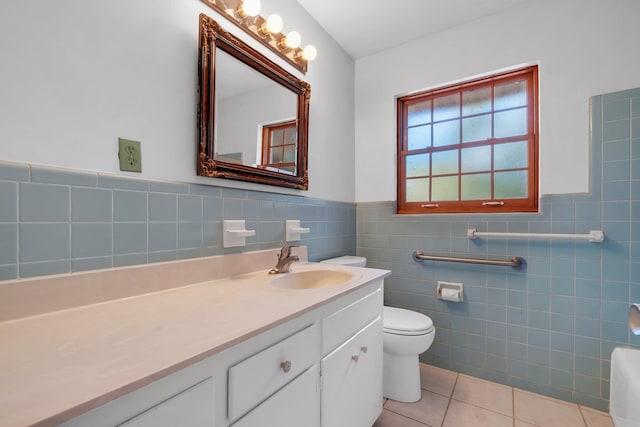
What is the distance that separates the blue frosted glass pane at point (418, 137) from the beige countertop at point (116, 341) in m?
1.60

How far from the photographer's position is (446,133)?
2.09 meters

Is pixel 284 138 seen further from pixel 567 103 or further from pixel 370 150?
pixel 567 103

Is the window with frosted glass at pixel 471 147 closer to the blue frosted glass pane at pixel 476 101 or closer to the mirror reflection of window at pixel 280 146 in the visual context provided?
the blue frosted glass pane at pixel 476 101

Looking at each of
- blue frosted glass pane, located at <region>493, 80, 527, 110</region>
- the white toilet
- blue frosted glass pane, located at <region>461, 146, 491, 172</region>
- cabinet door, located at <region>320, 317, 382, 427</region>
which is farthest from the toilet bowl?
blue frosted glass pane, located at <region>493, 80, 527, 110</region>

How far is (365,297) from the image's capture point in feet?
4.00

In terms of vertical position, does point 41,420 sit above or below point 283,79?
below

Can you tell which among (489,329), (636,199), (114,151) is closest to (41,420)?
(114,151)

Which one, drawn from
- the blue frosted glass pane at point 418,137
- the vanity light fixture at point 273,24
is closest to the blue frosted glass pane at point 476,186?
the blue frosted glass pane at point 418,137

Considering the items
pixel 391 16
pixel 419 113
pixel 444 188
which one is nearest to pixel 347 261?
pixel 444 188

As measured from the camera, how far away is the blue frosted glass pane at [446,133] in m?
2.05

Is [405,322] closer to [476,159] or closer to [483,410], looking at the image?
[483,410]

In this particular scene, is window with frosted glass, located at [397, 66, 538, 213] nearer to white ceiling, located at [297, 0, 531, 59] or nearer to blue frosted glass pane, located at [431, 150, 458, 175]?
Answer: blue frosted glass pane, located at [431, 150, 458, 175]

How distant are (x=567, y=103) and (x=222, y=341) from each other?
7.08ft

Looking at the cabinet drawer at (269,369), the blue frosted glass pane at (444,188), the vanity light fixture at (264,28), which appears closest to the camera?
the cabinet drawer at (269,369)
